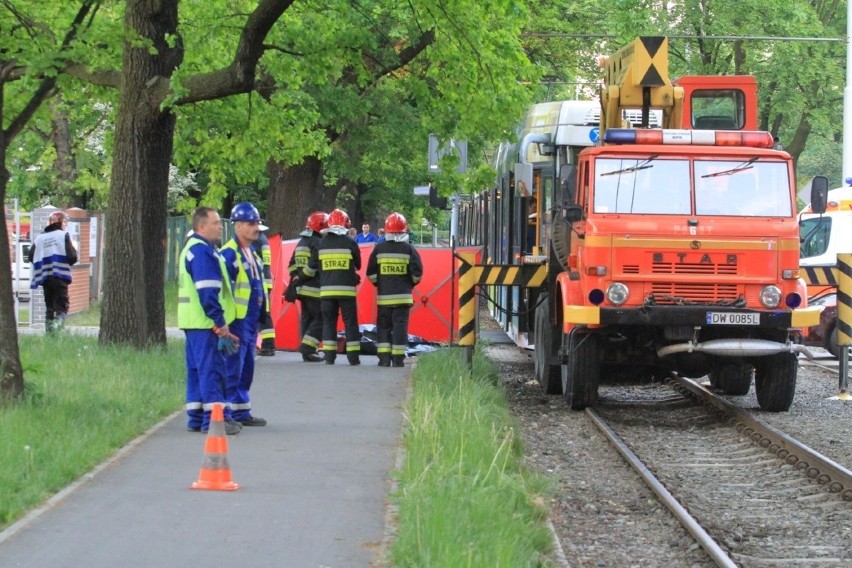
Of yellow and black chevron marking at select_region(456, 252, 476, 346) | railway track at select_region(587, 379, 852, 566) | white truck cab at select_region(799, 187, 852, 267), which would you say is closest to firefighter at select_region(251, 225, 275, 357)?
yellow and black chevron marking at select_region(456, 252, 476, 346)

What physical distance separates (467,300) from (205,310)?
5804 millimetres

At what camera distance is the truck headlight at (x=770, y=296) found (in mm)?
14109

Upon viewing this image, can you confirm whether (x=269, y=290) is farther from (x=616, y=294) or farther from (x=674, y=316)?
(x=674, y=316)

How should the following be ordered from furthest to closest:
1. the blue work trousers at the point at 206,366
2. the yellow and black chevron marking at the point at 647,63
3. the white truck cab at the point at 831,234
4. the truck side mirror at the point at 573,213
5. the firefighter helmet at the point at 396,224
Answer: the white truck cab at the point at 831,234
the firefighter helmet at the point at 396,224
the yellow and black chevron marking at the point at 647,63
the truck side mirror at the point at 573,213
the blue work trousers at the point at 206,366

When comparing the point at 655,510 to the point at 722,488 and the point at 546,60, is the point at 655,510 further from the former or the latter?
the point at 546,60

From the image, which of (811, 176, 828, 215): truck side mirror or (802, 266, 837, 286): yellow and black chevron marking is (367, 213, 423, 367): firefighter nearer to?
(802, 266, 837, 286): yellow and black chevron marking

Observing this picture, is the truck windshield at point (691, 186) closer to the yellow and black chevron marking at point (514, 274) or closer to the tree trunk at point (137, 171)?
the yellow and black chevron marking at point (514, 274)

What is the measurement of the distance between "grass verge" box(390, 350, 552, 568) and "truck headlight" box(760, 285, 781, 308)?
294 centimetres

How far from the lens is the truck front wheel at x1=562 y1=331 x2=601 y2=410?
1463 centimetres

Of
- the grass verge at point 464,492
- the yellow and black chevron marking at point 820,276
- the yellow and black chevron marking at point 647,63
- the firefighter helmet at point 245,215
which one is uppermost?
the yellow and black chevron marking at point 647,63

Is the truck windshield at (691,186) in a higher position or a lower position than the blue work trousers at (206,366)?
higher

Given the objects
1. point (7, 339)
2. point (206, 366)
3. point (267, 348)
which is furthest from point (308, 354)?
point (206, 366)

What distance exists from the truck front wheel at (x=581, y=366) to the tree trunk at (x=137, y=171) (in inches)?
205

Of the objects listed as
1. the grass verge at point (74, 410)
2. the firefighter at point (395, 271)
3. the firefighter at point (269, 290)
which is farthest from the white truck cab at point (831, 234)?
the grass verge at point (74, 410)
